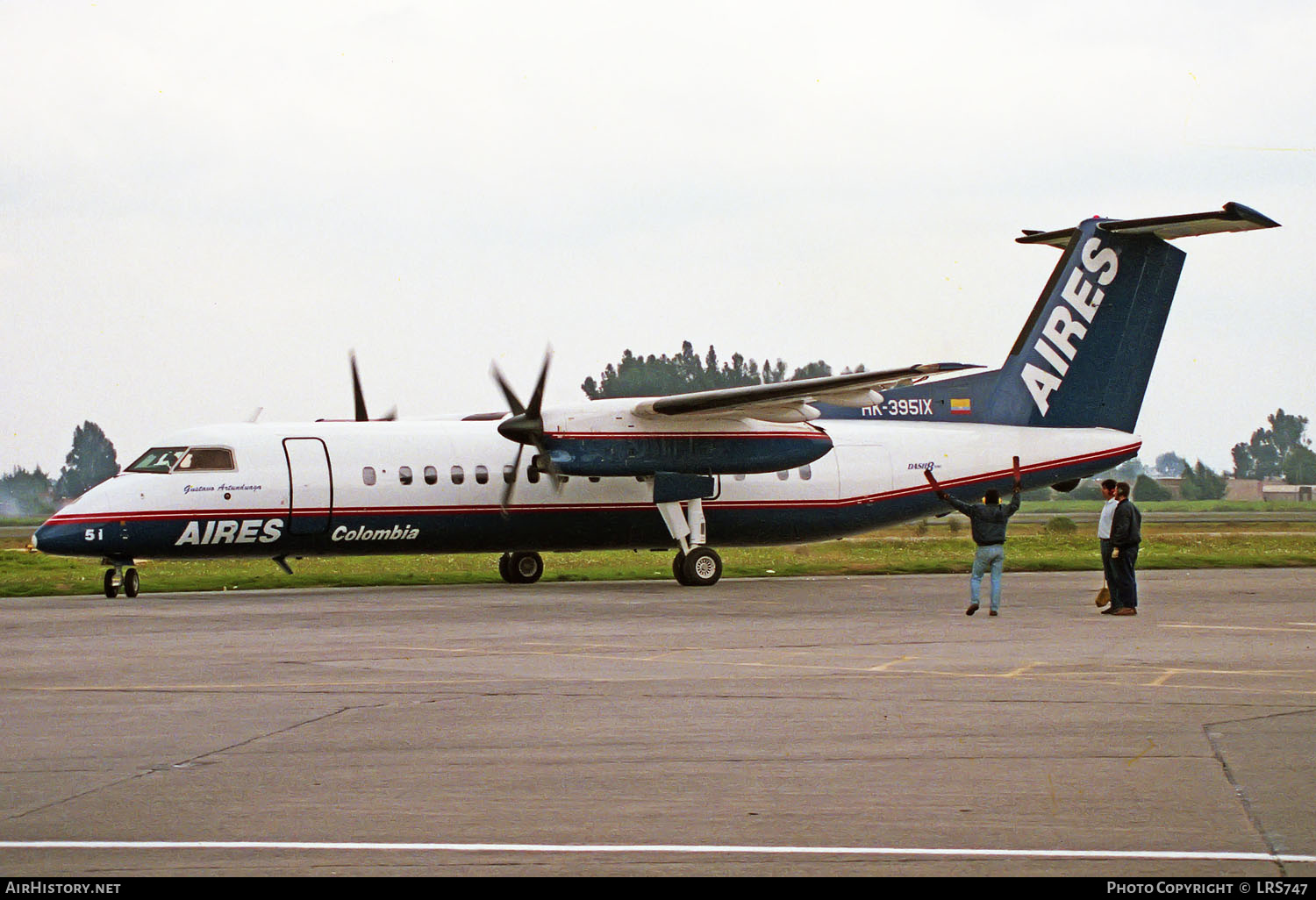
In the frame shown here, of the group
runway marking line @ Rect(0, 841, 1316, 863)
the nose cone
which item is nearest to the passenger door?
the nose cone

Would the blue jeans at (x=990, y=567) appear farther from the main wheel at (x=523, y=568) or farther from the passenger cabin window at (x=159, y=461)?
the passenger cabin window at (x=159, y=461)

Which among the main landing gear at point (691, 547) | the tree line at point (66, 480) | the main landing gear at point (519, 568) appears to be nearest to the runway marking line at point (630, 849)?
the main landing gear at point (691, 547)

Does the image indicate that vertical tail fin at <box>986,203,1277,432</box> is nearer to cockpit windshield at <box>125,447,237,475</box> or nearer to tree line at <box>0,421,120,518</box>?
cockpit windshield at <box>125,447,237,475</box>

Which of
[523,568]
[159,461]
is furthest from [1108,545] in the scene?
[159,461]

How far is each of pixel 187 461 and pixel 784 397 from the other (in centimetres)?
975

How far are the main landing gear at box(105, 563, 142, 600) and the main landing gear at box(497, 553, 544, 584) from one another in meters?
6.76

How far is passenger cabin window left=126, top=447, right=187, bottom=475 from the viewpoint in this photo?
75.8ft

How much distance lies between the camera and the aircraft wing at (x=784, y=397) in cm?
2278

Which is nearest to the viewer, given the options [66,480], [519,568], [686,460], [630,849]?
[630,849]

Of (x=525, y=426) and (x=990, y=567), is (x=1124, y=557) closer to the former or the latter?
(x=990, y=567)

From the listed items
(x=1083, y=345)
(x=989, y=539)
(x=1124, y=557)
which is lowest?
(x=1124, y=557)

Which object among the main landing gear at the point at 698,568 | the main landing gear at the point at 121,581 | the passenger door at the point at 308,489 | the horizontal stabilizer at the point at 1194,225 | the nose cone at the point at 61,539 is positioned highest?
the horizontal stabilizer at the point at 1194,225

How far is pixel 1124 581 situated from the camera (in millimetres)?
18297

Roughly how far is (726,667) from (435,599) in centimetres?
1038
